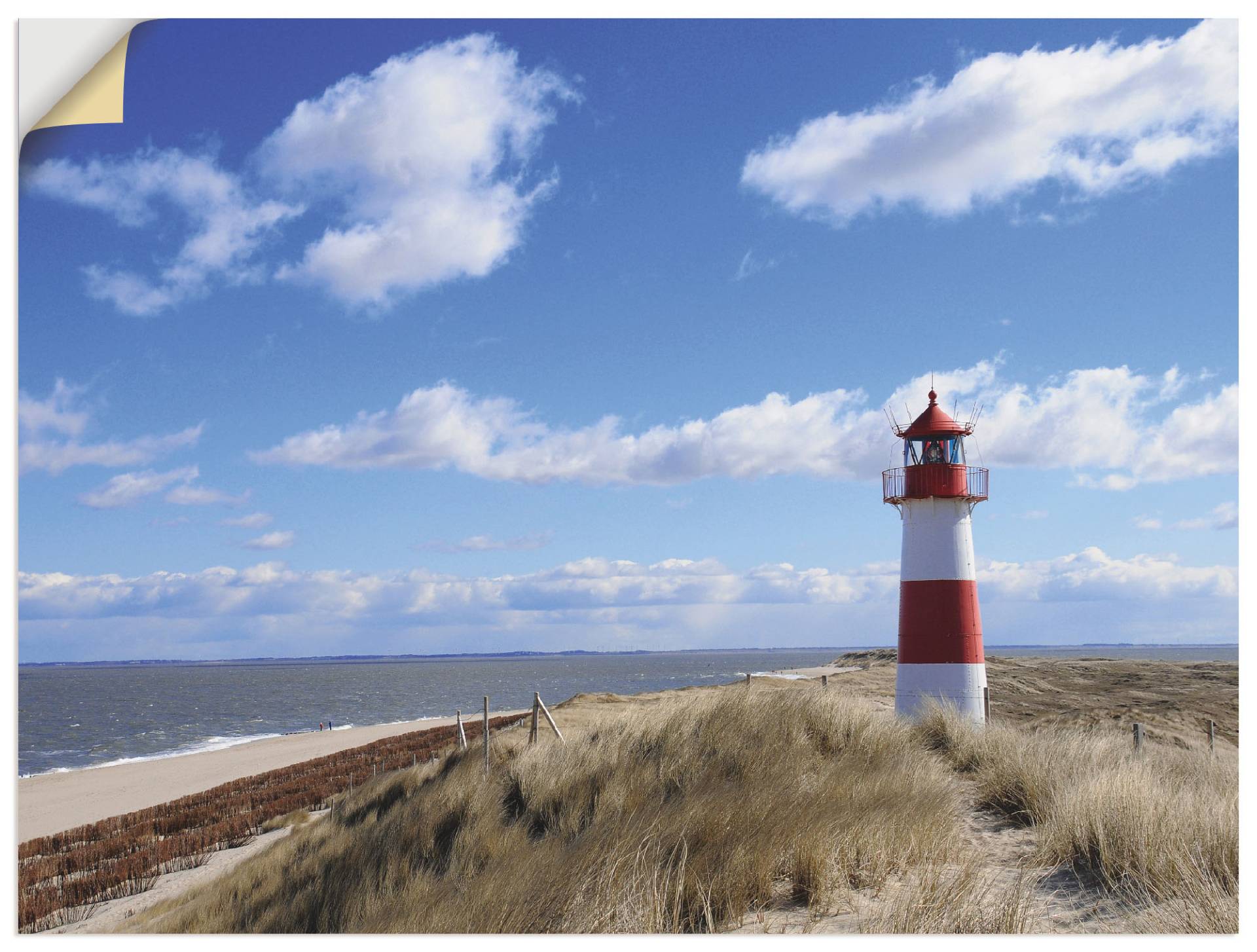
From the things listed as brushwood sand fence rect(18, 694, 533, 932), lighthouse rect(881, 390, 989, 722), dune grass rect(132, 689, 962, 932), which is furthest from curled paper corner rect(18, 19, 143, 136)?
lighthouse rect(881, 390, 989, 722)

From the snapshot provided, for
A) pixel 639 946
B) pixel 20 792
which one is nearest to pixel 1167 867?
pixel 639 946

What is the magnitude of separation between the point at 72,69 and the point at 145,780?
27027 mm

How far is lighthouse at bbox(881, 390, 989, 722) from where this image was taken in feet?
34.3

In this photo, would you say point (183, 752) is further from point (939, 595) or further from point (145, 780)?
point (939, 595)

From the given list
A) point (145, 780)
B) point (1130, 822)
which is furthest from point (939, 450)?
point (145, 780)

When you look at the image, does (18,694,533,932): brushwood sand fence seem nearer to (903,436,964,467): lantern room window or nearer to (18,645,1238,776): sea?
(903,436,964,467): lantern room window

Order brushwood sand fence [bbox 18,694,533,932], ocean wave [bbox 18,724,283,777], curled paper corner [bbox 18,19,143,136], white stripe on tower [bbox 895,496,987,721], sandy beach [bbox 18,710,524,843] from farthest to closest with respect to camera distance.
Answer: ocean wave [bbox 18,724,283,777] < sandy beach [bbox 18,710,524,843] < white stripe on tower [bbox 895,496,987,721] < brushwood sand fence [bbox 18,694,533,932] < curled paper corner [bbox 18,19,143,136]

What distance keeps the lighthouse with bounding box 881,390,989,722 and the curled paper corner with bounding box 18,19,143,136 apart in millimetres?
9318

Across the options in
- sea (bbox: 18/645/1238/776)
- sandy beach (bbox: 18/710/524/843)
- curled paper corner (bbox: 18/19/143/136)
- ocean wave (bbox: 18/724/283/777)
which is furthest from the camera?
sea (bbox: 18/645/1238/776)

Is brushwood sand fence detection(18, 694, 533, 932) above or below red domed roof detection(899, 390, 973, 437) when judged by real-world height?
below

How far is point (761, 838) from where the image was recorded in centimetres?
419

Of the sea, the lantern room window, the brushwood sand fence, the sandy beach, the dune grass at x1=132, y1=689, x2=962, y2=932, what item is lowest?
the sea

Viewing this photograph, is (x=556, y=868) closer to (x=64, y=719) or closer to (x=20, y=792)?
(x=20, y=792)
